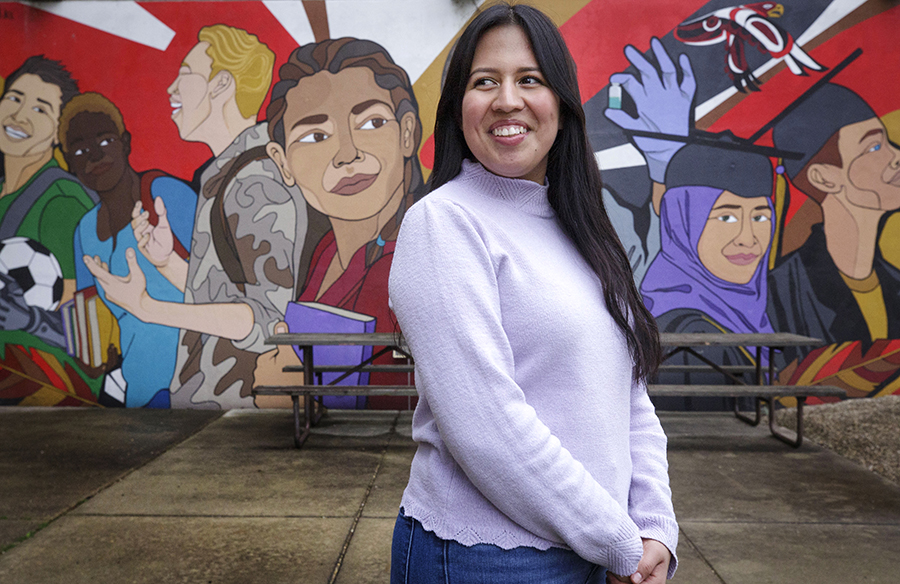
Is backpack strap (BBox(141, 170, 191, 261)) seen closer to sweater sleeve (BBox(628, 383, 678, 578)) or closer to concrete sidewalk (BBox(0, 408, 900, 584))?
concrete sidewalk (BBox(0, 408, 900, 584))

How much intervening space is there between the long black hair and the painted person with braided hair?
4.54 m

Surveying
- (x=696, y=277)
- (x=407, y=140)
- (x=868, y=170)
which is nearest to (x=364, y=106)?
(x=407, y=140)

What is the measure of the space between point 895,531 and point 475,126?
11.8 feet

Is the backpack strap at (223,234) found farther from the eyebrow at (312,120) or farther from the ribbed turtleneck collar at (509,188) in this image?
the ribbed turtleneck collar at (509,188)

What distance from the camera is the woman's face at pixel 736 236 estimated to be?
19.0 feet

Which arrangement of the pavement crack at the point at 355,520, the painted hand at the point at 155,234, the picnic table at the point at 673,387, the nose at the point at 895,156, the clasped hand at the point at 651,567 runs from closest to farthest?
the clasped hand at the point at 651,567 < the pavement crack at the point at 355,520 < the picnic table at the point at 673,387 < the nose at the point at 895,156 < the painted hand at the point at 155,234

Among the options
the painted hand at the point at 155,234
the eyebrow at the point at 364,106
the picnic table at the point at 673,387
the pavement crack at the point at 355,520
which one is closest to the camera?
the pavement crack at the point at 355,520

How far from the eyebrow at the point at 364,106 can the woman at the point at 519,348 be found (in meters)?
4.78

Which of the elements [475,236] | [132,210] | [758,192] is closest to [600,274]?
[475,236]

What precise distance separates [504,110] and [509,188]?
0.49 ft

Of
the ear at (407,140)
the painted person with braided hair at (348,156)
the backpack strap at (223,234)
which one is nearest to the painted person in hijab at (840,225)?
the ear at (407,140)

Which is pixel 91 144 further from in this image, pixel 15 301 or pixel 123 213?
pixel 15 301

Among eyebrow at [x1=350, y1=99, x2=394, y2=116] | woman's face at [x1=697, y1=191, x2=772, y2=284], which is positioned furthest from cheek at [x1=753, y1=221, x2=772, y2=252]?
eyebrow at [x1=350, y1=99, x2=394, y2=116]

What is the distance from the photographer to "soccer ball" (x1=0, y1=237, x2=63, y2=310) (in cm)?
595
